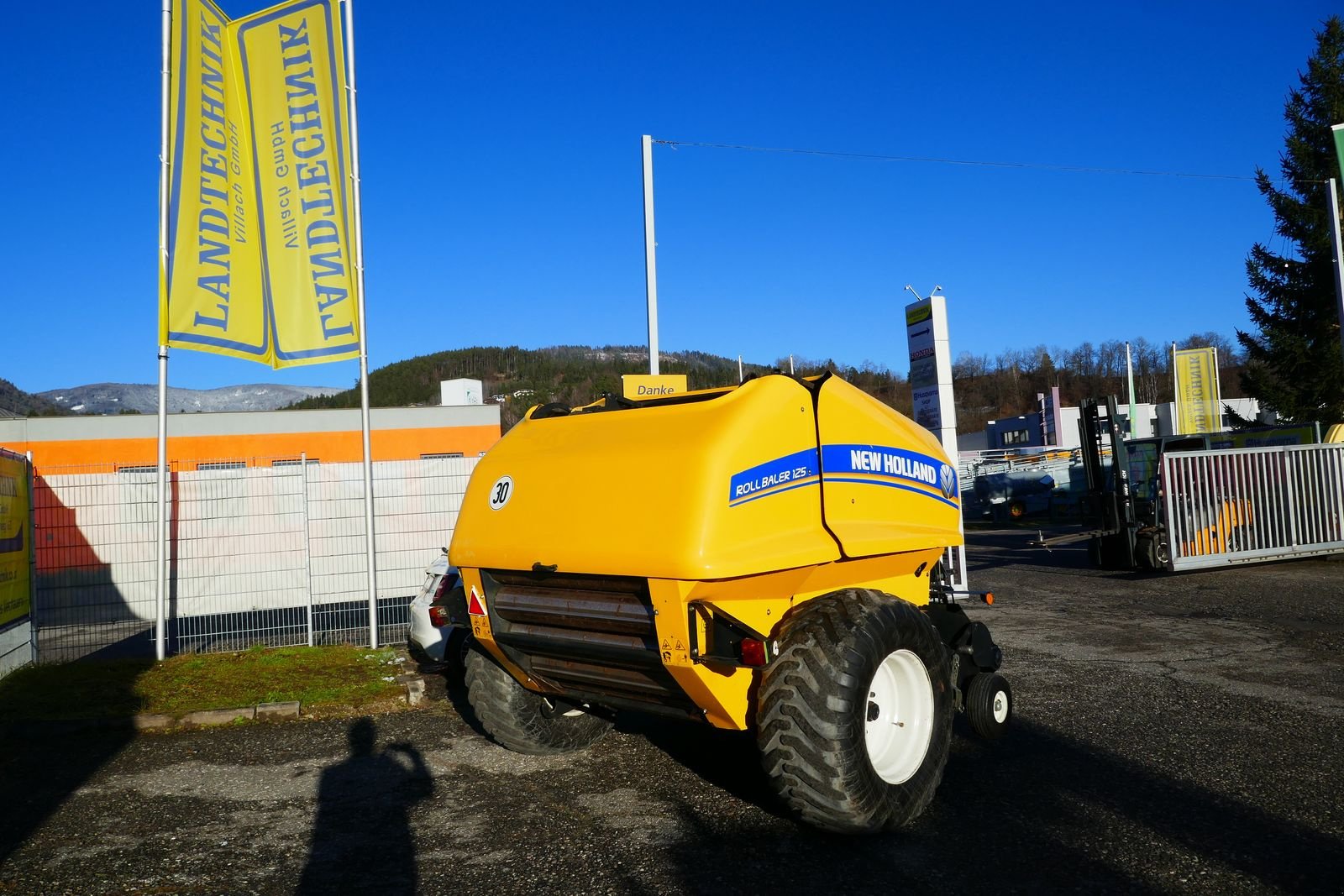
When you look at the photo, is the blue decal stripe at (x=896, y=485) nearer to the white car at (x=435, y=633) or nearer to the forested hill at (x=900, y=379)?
the white car at (x=435, y=633)

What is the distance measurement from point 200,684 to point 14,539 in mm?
2346

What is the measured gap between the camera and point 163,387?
931cm

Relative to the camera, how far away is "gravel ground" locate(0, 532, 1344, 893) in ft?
13.1

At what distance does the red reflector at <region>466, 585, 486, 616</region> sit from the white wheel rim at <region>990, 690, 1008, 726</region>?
3108 mm

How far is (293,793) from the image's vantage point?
554 centimetres

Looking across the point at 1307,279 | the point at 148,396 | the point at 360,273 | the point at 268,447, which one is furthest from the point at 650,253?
the point at 148,396

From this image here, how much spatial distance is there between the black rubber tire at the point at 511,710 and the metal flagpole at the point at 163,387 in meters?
5.09

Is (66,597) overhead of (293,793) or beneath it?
overhead

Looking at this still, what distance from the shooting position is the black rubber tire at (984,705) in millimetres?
5598

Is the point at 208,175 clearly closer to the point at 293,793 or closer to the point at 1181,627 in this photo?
the point at 293,793

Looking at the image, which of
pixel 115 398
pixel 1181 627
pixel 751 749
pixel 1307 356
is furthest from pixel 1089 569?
pixel 115 398

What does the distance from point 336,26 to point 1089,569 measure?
45.3 ft

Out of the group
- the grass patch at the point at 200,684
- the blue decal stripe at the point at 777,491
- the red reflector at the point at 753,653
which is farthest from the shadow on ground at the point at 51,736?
the blue decal stripe at the point at 777,491

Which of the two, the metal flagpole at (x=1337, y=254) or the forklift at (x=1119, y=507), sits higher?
the metal flagpole at (x=1337, y=254)
